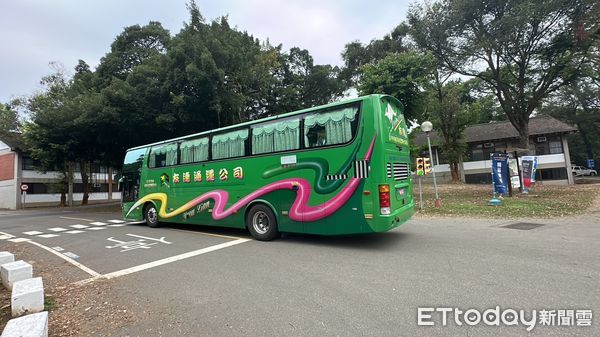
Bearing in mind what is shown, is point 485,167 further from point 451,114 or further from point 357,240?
point 357,240

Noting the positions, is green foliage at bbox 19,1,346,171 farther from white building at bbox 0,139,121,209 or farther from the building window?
the building window

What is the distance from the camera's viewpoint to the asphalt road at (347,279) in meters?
3.56

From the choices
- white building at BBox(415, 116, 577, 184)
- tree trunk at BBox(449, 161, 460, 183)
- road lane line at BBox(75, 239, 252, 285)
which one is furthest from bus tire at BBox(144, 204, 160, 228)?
tree trunk at BBox(449, 161, 460, 183)

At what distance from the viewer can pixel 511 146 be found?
3153 cm

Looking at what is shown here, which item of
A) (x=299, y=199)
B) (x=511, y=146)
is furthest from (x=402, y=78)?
(x=511, y=146)

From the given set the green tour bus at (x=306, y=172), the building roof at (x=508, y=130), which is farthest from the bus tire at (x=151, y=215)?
the building roof at (x=508, y=130)

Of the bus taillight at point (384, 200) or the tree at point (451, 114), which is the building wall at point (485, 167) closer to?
the tree at point (451, 114)

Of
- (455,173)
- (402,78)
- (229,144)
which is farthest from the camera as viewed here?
(455,173)

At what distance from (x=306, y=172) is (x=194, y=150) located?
4.57 metres

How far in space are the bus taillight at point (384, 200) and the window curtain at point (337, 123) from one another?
133cm

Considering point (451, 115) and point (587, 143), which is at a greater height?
point (451, 115)

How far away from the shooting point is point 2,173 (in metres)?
36.3

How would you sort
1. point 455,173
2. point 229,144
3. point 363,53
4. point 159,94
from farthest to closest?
point 455,173
point 363,53
point 159,94
point 229,144

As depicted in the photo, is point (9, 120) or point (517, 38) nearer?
point (517, 38)
